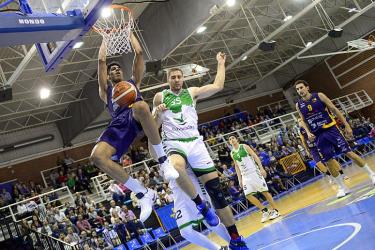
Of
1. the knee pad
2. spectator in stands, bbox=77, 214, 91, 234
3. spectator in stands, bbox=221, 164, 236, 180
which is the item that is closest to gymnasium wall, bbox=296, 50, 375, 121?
spectator in stands, bbox=221, 164, 236, 180

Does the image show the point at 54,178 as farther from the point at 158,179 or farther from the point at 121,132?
the point at 121,132

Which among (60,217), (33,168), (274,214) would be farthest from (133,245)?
(33,168)

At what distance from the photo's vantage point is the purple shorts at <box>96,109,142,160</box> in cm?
527

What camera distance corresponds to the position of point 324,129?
837 centimetres

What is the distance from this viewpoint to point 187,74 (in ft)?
68.6

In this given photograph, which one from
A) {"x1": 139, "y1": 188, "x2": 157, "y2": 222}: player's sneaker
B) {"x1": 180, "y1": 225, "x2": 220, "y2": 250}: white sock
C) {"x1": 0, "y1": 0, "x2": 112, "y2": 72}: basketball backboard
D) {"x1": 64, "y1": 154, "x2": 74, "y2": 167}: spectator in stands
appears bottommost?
{"x1": 180, "y1": 225, "x2": 220, "y2": 250}: white sock

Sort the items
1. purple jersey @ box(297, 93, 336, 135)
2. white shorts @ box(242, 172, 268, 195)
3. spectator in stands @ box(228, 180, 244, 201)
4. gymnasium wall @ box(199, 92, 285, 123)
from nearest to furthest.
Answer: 1. purple jersey @ box(297, 93, 336, 135)
2. white shorts @ box(242, 172, 268, 195)
3. spectator in stands @ box(228, 180, 244, 201)
4. gymnasium wall @ box(199, 92, 285, 123)

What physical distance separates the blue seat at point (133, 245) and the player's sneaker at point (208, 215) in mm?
9288

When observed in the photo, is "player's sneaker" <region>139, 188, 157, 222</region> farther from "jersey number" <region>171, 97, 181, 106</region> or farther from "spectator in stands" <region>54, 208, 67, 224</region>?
"spectator in stands" <region>54, 208, 67, 224</region>

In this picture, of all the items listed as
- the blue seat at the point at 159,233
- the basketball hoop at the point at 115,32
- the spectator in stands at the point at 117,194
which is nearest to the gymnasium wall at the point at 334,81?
the spectator in stands at the point at 117,194

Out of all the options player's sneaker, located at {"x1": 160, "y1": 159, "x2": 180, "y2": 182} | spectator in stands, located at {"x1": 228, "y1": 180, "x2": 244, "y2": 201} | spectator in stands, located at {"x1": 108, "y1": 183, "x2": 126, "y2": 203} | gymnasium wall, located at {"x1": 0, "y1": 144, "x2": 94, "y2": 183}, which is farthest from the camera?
gymnasium wall, located at {"x1": 0, "y1": 144, "x2": 94, "y2": 183}

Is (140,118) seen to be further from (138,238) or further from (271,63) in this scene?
(271,63)

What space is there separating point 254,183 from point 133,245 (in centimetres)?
498

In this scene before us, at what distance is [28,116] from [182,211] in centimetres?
2411
